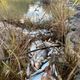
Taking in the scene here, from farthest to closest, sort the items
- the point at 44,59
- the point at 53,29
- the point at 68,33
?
the point at 53,29 < the point at 68,33 < the point at 44,59

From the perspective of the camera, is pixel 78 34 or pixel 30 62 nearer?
pixel 30 62

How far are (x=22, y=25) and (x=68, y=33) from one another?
786mm

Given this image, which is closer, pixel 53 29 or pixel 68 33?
pixel 68 33

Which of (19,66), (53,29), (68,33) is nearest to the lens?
(19,66)

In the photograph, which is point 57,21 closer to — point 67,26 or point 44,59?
point 67,26

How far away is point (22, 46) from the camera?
7.88ft

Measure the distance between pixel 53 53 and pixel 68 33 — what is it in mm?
668

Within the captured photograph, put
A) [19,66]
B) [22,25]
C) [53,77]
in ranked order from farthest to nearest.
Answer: [22,25]
[19,66]
[53,77]

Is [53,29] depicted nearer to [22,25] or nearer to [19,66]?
[22,25]

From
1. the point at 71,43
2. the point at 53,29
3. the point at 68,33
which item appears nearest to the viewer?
the point at 71,43

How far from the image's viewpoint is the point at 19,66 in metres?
2.18

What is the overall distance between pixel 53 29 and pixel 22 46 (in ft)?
2.78

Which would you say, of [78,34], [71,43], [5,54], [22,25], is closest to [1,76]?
[5,54]

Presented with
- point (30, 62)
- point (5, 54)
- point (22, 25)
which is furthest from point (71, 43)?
point (22, 25)
